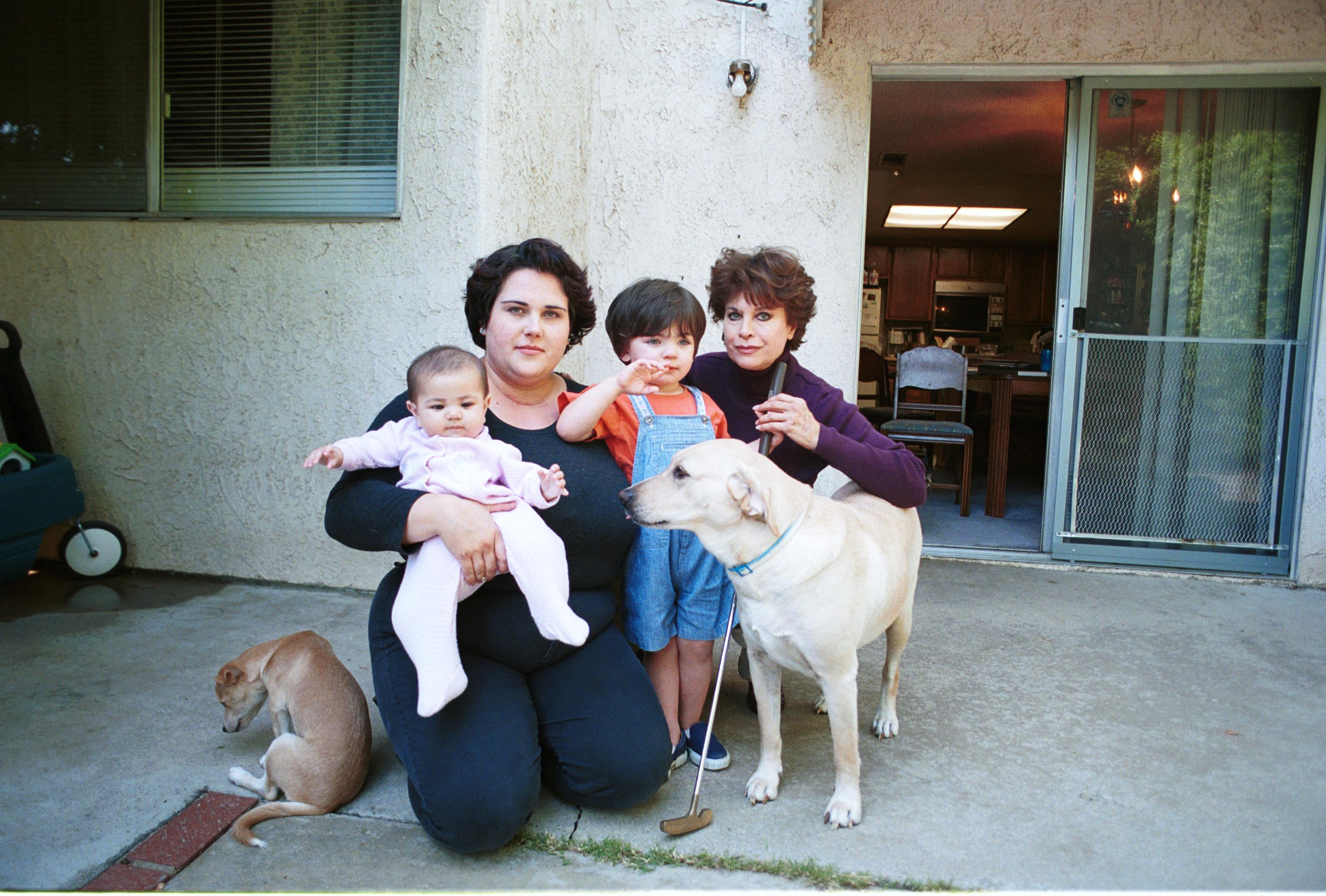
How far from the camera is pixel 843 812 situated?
2115 millimetres

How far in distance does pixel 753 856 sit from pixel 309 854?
3.37 feet

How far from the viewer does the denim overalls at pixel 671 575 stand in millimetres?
2330

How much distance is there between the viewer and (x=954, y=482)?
24.0ft

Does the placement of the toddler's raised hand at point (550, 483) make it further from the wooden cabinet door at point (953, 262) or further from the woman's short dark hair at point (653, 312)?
the wooden cabinet door at point (953, 262)

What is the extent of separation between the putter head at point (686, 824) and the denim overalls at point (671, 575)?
0.45 meters

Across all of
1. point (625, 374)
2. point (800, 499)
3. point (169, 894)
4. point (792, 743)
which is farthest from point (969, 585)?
point (169, 894)

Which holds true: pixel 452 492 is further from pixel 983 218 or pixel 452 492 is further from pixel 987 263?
pixel 987 263

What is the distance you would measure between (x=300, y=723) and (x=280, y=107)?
3106 millimetres

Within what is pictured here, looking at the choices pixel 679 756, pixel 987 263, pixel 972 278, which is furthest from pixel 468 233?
pixel 987 263

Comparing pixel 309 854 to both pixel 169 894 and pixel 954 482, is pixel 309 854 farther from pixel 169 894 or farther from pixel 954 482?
pixel 954 482

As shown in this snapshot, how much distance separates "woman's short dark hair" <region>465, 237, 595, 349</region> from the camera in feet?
7.75

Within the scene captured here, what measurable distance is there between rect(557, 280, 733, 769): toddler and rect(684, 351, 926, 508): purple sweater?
191 mm

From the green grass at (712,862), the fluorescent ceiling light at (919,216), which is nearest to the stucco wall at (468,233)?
the green grass at (712,862)

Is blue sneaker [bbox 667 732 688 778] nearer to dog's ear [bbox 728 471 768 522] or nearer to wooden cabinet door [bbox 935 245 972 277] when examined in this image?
dog's ear [bbox 728 471 768 522]
